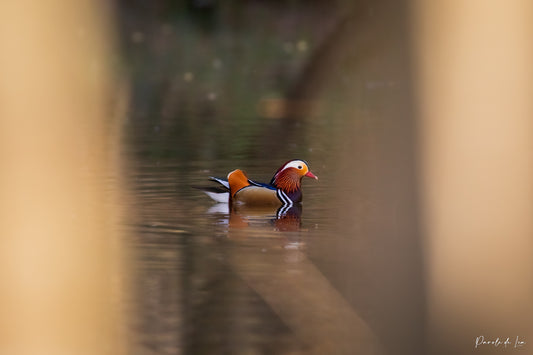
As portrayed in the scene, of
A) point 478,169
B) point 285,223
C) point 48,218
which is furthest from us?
point 285,223

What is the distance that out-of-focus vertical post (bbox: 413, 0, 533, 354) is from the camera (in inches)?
118

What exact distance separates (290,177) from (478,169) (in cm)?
308

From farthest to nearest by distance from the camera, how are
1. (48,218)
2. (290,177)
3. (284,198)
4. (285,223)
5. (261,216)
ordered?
(290,177) < (284,198) < (261,216) < (285,223) < (48,218)

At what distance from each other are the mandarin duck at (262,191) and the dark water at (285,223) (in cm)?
10

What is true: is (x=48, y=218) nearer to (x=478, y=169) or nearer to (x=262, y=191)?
(x=262, y=191)

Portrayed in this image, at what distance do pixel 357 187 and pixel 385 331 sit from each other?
120 inches

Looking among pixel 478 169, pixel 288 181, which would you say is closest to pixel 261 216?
pixel 288 181

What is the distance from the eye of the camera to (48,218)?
212 inches

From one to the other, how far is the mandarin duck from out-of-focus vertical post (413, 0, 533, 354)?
2918 millimetres

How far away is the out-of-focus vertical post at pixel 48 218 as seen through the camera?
344 centimetres

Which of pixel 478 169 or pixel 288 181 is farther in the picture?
pixel 288 181

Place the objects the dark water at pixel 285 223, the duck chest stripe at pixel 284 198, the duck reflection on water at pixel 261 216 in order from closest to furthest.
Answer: the dark water at pixel 285 223 → the duck reflection on water at pixel 261 216 → the duck chest stripe at pixel 284 198

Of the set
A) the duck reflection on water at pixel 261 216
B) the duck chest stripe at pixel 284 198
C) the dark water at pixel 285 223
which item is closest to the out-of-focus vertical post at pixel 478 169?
the dark water at pixel 285 223

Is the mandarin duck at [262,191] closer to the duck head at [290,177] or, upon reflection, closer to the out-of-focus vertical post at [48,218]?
the duck head at [290,177]
